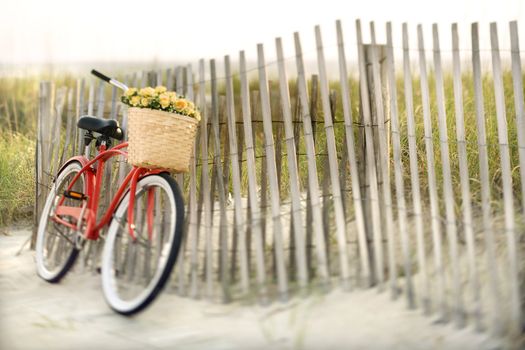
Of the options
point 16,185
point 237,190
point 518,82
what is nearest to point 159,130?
point 237,190

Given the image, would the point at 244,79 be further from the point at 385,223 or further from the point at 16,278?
the point at 16,278

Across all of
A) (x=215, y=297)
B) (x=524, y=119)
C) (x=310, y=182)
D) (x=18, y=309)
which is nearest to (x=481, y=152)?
(x=524, y=119)

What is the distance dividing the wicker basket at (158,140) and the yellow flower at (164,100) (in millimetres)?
70

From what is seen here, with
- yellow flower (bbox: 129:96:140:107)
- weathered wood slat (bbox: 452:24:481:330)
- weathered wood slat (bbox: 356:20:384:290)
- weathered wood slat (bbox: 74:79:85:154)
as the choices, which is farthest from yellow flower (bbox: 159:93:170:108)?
weathered wood slat (bbox: 74:79:85:154)

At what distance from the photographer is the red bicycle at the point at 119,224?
3.85m

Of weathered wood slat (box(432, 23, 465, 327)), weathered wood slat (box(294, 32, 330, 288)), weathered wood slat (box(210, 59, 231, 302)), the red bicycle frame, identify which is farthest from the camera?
weathered wood slat (box(210, 59, 231, 302))

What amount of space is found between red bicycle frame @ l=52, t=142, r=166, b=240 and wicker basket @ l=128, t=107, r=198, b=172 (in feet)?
0.46

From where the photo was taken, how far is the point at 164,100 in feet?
12.9

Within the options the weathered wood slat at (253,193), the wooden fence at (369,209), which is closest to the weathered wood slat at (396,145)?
the wooden fence at (369,209)

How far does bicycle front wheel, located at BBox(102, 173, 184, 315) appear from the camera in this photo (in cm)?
373

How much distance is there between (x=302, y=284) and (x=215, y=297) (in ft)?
1.78

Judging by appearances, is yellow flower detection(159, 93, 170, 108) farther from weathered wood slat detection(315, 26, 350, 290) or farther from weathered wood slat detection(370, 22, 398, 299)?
weathered wood slat detection(370, 22, 398, 299)

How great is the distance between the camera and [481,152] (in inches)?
157

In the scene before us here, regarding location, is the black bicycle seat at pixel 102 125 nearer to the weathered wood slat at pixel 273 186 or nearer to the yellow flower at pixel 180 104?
the yellow flower at pixel 180 104
